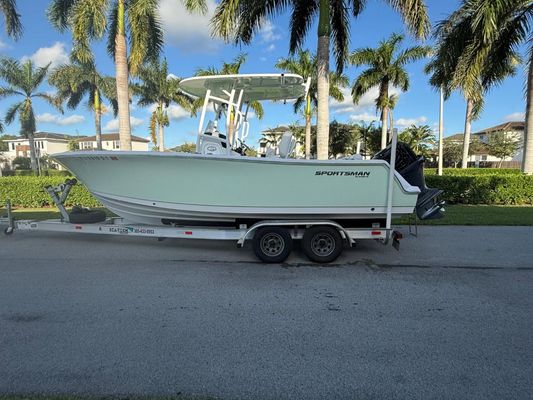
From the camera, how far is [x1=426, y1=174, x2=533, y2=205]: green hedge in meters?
12.4

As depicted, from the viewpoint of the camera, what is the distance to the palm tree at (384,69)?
26.9 metres

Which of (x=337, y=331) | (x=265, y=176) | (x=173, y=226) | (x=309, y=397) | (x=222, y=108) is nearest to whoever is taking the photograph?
(x=309, y=397)

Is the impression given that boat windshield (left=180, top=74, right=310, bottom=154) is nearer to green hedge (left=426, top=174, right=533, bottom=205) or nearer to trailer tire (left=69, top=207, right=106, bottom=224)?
trailer tire (left=69, top=207, right=106, bottom=224)

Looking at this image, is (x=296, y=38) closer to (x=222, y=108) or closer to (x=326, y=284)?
(x=222, y=108)

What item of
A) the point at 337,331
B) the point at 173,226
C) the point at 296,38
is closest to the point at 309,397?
the point at 337,331

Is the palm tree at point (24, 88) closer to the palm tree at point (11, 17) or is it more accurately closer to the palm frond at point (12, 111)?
the palm frond at point (12, 111)

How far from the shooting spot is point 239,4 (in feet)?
34.8

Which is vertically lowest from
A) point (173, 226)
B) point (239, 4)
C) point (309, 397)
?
point (309, 397)

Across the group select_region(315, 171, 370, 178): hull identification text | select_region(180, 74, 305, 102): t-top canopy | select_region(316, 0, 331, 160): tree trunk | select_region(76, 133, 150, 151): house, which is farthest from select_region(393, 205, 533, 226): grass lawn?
select_region(76, 133, 150, 151): house

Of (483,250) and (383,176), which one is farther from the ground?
(383,176)

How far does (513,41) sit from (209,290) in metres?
14.6

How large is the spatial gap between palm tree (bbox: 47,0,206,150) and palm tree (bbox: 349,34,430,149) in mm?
16918

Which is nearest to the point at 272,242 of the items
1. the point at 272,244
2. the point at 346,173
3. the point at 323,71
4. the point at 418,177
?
the point at 272,244

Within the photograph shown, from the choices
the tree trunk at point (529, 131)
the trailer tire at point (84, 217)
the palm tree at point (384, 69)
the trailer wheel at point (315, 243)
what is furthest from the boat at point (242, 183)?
the palm tree at point (384, 69)
